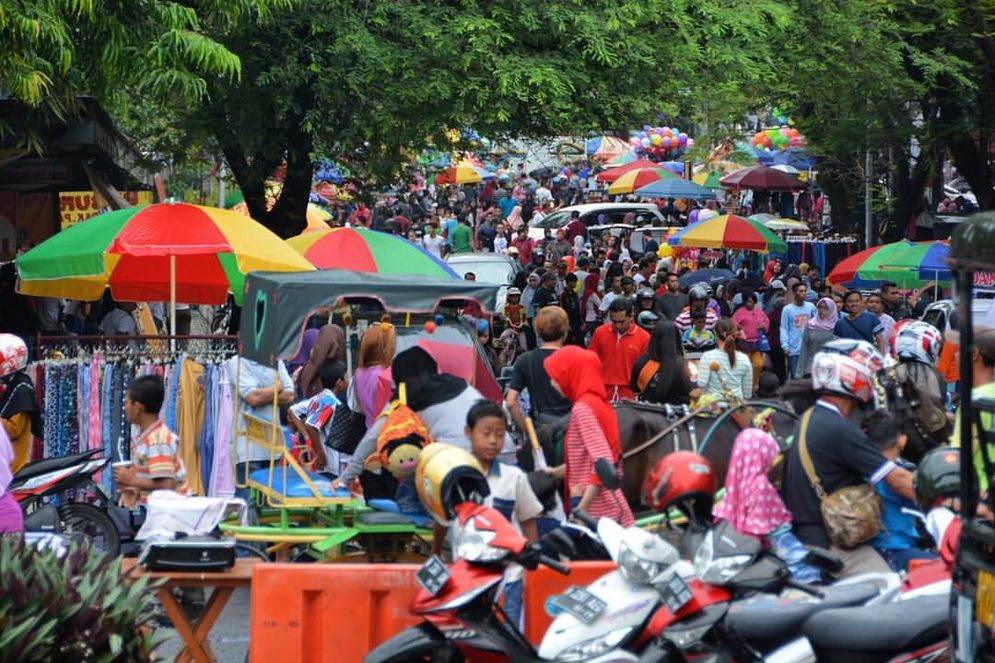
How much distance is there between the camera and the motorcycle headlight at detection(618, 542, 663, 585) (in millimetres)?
6957

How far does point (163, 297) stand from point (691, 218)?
27616 mm

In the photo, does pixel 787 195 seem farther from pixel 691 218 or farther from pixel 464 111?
pixel 464 111

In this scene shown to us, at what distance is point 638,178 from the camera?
46094 millimetres

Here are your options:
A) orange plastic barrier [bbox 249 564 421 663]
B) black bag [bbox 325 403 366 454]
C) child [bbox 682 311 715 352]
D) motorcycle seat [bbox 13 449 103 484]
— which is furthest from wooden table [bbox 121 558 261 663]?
child [bbox 682 311 715 352]

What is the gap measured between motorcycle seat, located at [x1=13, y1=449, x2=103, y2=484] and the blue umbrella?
31818 millimetres

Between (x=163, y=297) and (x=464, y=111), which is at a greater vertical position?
(x=464, y=111)

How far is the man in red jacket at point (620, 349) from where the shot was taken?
1598 cm

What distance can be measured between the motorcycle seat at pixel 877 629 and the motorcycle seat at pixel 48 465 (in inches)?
257

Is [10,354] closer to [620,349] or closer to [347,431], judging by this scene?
[347,431]

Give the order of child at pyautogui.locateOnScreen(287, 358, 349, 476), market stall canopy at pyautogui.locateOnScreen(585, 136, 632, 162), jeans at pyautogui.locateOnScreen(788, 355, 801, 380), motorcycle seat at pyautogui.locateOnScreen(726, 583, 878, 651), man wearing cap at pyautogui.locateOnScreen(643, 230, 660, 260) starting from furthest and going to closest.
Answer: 1. market stall canopy at pyautogui.locateOnScreen(585, 136, 632, 162)
2. man wearing cap at pyautogui.locateOnScreen(643, 230, 660, 260)
3. jeans at pyautogui.locateOnScreen(788, 355, 801, 380)
4. child at pyautogui.locateOnScreen(287, 358, 349, 476)
5. motorcycle seat at pyautogui.locateOnScreen(726, 583, 878, 651)

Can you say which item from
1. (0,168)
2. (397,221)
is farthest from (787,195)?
(0,168)

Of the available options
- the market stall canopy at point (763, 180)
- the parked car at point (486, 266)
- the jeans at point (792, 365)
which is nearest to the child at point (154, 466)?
the jeans at point (792, 365)

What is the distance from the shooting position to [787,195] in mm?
44000

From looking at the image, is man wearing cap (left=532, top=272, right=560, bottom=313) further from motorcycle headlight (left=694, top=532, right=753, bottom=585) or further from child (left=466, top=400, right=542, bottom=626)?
motorcycle headlight (left=694, top=532, right=753, bottom=585)
